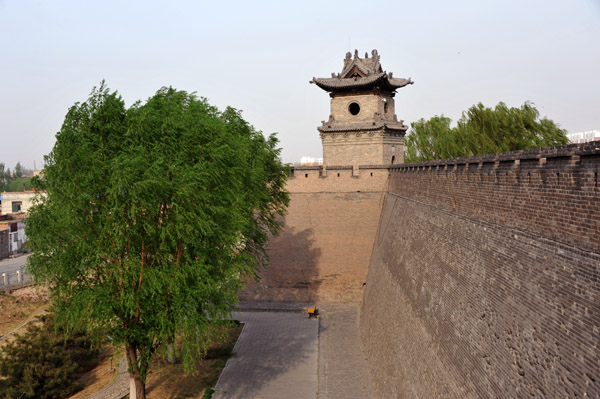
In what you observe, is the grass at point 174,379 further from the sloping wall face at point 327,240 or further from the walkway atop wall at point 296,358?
the sloping wall face at point 327,240

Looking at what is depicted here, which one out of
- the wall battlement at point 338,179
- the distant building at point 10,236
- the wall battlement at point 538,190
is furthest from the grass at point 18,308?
the wall battlement at point 538,190

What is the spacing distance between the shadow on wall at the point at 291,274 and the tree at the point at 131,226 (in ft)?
37.1

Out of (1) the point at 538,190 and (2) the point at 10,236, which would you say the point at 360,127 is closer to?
(1) the point at 538,190

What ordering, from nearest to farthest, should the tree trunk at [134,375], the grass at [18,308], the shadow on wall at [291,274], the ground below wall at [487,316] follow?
the ground below wall at [487,316], the tree trunk at [134,375], the grass at [18,308], the shadow on wall at [291,274]

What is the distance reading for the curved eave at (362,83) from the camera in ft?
71.3

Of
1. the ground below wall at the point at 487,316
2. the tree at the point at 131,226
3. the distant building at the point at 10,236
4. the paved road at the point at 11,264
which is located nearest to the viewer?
the ground below wall at the point at 487,316

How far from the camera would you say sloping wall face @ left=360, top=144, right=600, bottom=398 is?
5016 millimetres

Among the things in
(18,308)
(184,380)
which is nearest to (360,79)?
(184,380)

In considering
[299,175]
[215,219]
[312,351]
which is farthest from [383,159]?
[215,219]

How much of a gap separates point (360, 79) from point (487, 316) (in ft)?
55.8

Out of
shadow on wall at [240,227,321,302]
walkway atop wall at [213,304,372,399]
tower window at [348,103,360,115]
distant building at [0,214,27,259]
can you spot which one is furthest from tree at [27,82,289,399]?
distant building at [0,214,27,259]

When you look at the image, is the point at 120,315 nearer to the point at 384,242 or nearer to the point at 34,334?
the point at 34,334

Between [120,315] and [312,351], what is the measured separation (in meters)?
8.02

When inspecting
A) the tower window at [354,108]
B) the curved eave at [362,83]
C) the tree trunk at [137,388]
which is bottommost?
the tree trunk at [137,388]
